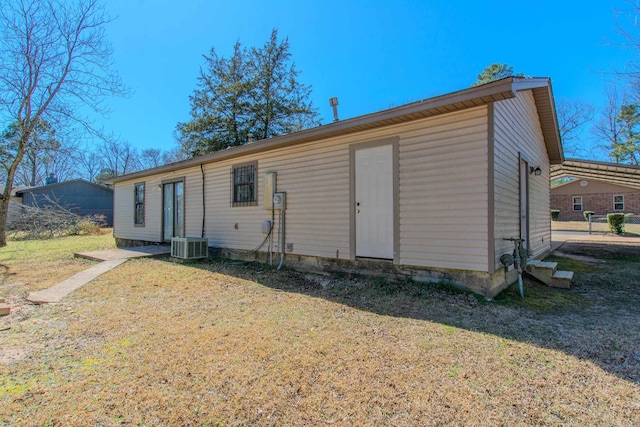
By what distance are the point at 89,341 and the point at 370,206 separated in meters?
4.08

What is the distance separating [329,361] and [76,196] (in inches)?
1067

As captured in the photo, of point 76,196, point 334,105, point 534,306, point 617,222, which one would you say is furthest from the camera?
point 76,196

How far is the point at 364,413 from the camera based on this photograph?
1892 mm

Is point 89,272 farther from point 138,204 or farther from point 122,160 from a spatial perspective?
point 122,160

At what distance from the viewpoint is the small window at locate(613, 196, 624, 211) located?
21.8 metres

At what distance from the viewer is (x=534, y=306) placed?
4.10 metres

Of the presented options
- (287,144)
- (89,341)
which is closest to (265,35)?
(287,144)

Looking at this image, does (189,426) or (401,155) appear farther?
(401,155)

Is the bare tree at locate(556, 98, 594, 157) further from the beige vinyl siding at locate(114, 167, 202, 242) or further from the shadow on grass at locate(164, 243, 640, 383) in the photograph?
the beige vinyl siding at locate(114, 167, 202, 242)

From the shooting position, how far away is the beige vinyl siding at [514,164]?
4488 millimetres

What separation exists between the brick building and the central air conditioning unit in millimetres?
24914

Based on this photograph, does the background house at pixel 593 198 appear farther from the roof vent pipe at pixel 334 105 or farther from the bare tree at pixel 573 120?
the roof vent pipe at pixel 334 105

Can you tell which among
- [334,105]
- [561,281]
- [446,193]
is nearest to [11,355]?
[446,193]

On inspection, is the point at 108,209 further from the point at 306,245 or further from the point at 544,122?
the point at 544,122
